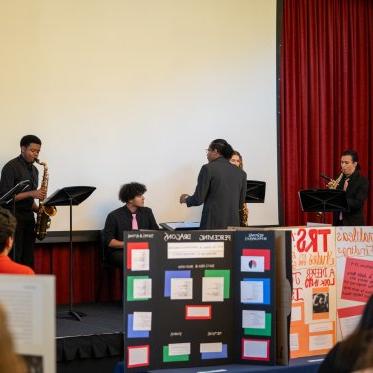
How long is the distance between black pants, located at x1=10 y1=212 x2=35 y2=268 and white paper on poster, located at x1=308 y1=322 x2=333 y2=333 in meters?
3.41

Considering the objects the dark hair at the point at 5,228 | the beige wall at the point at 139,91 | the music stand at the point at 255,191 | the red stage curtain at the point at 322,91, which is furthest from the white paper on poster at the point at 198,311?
the red stage curtain at the point at 322,91

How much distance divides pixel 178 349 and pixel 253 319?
14.6 inches

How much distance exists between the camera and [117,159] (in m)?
7.69

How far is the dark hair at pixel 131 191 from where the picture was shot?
728 cm

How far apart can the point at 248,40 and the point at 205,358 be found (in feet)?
18.3

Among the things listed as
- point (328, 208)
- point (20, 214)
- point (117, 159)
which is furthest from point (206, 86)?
point (20, 214)

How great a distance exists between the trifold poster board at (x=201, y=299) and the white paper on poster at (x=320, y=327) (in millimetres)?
211

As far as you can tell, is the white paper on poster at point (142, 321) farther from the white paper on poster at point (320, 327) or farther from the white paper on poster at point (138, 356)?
the white paper on poster at point (320, 327)

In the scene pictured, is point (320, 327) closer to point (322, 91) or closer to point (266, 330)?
point (266, 330)

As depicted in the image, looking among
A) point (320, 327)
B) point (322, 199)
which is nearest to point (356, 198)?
point (322, 199)

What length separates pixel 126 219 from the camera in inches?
286

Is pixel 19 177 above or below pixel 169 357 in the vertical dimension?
above

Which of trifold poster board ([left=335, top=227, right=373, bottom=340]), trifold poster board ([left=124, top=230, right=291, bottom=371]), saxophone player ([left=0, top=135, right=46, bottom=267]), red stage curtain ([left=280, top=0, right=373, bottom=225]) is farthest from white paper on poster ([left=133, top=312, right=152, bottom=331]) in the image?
red stage curtain ([left=280, top=0, right=373, bottom=225])

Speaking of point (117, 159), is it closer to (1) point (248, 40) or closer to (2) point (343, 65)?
(1) point (248, 40)
